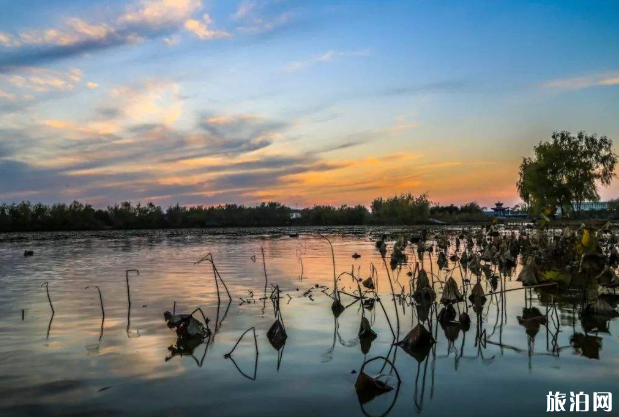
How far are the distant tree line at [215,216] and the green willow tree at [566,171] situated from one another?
51020mm

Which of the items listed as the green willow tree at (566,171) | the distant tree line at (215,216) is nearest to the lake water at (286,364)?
the green willow tree at (566,171)

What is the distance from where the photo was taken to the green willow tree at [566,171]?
59.9 metres

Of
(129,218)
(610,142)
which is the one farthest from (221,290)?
(129,218)

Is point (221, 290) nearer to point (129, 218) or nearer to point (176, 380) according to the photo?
point (176, 380)

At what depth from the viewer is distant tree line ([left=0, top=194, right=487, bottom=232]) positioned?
100875mm

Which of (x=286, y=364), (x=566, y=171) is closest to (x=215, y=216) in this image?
(x=566, y=171)

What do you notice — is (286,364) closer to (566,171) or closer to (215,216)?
(566,171)

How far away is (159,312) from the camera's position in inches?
476

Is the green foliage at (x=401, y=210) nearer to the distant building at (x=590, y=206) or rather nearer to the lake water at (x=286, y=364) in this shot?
the distant building at (x=590, y=206)

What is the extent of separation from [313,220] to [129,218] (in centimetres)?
4486

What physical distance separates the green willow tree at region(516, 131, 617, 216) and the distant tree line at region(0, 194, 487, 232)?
5102cm

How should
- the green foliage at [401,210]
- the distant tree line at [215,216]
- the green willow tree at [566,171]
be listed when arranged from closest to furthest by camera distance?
1. the green willow tree at [566,171]
2. the distant tree line at [215,216]
3. the green foliage at [401,210]

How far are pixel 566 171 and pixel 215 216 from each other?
8430 cm

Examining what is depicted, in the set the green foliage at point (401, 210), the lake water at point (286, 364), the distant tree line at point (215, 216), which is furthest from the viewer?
the green foliage at point (401, 210)
